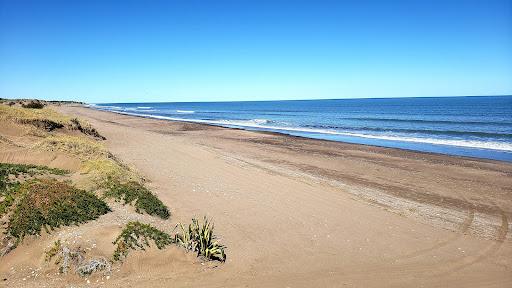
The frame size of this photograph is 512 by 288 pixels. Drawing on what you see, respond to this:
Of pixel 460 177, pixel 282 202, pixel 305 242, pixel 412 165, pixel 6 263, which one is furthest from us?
pixel 412 165

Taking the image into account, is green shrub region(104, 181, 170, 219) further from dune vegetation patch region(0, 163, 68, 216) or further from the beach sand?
dune vegetation patch region(0, 163, 68, 216)

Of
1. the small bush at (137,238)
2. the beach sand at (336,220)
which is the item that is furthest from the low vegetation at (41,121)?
the small bush at (137,238)

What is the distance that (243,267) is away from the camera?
8.16m

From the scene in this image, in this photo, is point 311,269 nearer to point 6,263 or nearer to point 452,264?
point 452,264

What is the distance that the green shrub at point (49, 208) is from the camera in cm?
835

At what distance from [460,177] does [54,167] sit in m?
18.8

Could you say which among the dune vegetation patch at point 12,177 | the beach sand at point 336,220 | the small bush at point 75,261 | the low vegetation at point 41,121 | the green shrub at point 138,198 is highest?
the low vegetation at point 41,121

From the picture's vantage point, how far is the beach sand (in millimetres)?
7848

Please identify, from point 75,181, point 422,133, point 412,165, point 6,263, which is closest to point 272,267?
point 6,263

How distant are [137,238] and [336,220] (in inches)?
240

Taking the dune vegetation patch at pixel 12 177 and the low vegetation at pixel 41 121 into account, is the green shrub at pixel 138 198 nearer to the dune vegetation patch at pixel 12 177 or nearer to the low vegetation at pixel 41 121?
the dune vegetation patch at pixel 12 177

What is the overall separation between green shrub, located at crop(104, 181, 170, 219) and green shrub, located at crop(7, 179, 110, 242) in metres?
0.76

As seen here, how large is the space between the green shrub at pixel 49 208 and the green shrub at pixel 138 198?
2.51 feet

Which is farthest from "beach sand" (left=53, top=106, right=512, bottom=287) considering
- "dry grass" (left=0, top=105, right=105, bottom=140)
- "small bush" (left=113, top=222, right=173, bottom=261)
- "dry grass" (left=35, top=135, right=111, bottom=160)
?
"dry grass" (left=0, top=105, right=105, bottom=140)
